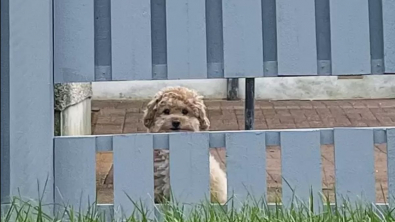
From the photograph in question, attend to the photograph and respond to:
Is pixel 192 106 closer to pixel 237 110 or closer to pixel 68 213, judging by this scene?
pixel 68 213

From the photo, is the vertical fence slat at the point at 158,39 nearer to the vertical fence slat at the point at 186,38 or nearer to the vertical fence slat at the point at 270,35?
the vertical fence slat at the point at 186,38

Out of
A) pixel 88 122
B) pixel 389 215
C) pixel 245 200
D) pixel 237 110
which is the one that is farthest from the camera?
pixel 237 110

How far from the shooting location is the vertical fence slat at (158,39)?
260 centimetres

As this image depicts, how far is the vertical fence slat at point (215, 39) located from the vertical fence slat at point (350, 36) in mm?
387

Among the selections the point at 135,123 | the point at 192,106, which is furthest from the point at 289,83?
the point at 192,106

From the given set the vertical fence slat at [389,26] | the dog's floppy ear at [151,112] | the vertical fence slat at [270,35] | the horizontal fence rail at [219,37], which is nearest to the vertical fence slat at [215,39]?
the horizontal fence rail at [219,37]

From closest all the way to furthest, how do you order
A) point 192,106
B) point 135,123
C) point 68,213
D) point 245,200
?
point 68,213, point 245,200, point 192,106, point 135,123

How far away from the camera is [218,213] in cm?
234

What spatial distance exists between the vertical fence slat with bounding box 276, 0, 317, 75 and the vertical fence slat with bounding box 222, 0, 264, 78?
74mm

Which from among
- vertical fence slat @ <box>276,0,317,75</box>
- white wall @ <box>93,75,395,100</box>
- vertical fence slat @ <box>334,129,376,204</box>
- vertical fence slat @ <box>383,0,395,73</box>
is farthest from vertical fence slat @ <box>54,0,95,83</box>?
white wall @ <box>93,75,395,100</box>

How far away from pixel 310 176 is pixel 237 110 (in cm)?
731

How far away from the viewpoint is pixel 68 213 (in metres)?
2.38

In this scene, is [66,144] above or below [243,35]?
below

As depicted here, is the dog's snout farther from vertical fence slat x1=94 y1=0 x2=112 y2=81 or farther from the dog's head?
vertical fence slat x1=94 y1=0 x2=112 y2=81
